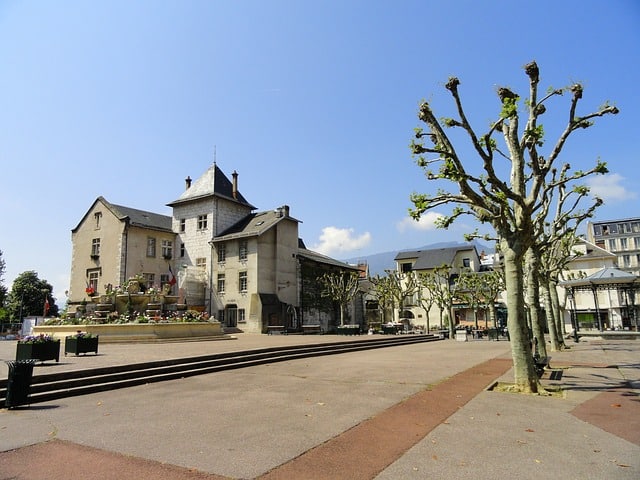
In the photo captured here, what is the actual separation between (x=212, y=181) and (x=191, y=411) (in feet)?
115

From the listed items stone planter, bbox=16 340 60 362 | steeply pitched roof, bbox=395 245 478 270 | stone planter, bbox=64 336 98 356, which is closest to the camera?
stone planter, bbox=16 340 60 362

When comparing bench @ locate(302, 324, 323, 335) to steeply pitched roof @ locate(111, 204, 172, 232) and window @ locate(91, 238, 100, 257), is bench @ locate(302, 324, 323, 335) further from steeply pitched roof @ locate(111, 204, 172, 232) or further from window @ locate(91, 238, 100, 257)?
window @ locate(91, 238, 100, 257)

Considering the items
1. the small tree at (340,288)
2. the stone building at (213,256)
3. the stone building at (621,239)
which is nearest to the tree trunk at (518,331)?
the small tree at (340,288)

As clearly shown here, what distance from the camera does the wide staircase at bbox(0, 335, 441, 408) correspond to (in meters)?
9.09

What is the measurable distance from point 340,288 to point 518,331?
27195 millimetres

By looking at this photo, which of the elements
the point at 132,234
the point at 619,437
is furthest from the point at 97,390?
the point at 132,234

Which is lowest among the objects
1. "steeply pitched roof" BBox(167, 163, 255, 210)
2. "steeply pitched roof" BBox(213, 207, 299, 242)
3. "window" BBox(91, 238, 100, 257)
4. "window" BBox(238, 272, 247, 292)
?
"window" BBox(238, 272, 247, 292)

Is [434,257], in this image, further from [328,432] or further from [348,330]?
[328,432]

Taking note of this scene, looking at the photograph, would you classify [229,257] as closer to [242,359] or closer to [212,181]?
[212,181]

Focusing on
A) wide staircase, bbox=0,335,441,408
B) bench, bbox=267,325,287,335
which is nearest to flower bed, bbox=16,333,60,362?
wide staircase, bbox=0,335,441,408

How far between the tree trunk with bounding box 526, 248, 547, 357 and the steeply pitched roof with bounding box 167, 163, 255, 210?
29914 mm

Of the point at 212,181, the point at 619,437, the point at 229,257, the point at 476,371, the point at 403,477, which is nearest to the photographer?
the point at 403,477

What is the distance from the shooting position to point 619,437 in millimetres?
5895

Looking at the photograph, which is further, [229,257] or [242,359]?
[229,257]
